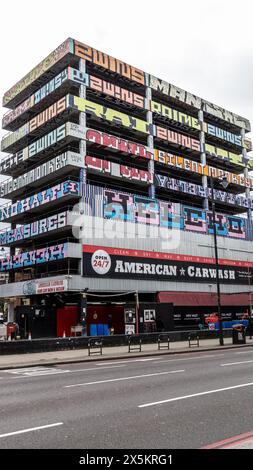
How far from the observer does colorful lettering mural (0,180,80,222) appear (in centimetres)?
4075

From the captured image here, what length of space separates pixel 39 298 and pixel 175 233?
15974 mm

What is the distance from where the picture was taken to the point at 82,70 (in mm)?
44750

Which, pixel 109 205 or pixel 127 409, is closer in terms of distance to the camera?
pixel 127 409

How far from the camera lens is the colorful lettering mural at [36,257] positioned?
129 feet

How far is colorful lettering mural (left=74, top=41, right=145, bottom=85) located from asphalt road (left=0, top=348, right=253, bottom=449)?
38.0 metres

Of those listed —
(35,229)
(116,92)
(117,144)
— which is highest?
(116,92)

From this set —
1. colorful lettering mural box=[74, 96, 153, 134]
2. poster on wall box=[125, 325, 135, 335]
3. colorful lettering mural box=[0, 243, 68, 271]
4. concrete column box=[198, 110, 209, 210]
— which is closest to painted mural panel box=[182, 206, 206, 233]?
concrete column box=[198, 110, 209, 210]

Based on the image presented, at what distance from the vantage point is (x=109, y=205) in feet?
141

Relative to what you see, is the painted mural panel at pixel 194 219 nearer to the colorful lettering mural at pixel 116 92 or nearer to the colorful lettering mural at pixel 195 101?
the colorful lettering mural at pixel 116 92

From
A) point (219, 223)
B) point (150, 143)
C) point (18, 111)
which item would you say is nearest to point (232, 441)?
point (150, 143)

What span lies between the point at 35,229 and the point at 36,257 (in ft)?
10.1

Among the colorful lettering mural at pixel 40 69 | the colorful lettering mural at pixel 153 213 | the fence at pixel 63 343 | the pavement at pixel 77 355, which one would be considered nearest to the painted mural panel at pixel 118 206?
the colorful lettering mural at pixel 153 213

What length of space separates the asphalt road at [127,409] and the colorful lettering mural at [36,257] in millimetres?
24424

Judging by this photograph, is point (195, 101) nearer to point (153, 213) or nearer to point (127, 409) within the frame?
point (153, 213)
